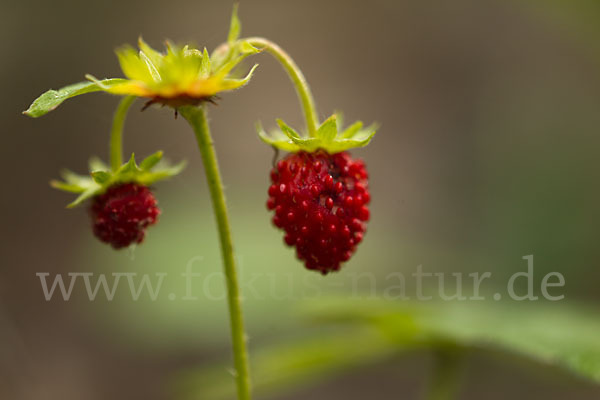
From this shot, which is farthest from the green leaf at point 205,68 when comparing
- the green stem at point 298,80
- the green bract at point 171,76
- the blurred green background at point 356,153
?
the blurred green background at point 356,153

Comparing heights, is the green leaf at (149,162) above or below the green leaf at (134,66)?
below

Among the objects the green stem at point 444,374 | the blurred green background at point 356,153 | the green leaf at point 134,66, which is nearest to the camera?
the green leaf at point 134,66

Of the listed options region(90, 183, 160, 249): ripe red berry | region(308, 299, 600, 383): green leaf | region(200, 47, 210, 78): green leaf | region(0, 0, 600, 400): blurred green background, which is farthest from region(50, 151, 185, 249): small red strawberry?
region(0, 0, 600, 400): blurred green background

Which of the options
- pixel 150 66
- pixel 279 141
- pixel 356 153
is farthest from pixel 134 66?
pixel 356 153

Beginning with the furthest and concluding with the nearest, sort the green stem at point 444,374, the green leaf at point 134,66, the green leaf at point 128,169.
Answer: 1. the green stem at point 444,374
2. the green leaf at point 128,169
3. the green leaf at point 134,66

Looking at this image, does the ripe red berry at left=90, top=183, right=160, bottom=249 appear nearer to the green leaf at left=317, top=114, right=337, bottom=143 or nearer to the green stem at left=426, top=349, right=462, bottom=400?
the green leaf at left=317, top=114, right=337, bottom=143

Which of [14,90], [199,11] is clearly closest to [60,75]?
[14,90]

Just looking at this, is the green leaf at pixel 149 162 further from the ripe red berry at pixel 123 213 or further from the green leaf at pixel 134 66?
the green leaf at pixel 134 66

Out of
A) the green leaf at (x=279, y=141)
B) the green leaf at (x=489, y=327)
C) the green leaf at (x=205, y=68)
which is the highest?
the green leaf at (x=205, y=68)
